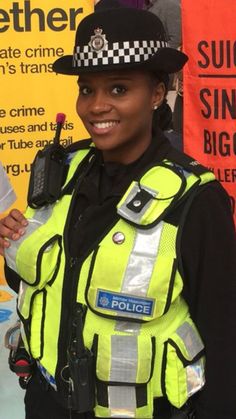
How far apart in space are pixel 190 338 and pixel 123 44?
74 centimetres

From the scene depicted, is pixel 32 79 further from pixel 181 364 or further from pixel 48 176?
pixel 181 364

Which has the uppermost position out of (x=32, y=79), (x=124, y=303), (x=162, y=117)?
(x=162, y=117)

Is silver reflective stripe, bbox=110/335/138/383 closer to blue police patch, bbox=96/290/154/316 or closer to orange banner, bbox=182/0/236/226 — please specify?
blue police patch, bbox=96/290/154/316

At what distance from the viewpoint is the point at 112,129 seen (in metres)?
1.51

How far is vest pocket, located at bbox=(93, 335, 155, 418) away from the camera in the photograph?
148 cm

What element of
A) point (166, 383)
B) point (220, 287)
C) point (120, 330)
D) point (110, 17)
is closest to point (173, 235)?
point (220, 287)

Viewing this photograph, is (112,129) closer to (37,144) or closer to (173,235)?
(173,235)

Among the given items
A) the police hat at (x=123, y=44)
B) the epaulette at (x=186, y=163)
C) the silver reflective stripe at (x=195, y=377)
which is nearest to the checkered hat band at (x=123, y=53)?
the police hat at (x=123, y=44)

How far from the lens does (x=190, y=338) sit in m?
1.51

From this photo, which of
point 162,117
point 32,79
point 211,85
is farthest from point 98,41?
point 32,79

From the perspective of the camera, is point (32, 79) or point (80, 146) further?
point (32, 79)

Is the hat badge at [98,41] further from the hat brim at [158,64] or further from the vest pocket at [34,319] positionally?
the vest pocket at [34,319]

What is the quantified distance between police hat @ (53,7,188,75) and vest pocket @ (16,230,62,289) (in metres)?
0.44

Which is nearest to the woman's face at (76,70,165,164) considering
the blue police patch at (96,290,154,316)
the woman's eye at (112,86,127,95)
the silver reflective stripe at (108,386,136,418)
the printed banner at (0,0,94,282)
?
the woman's eye at (112,86,127,95)
